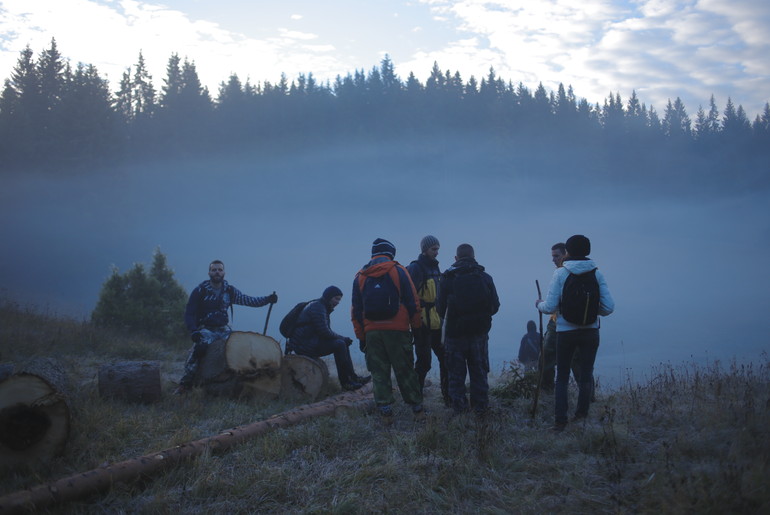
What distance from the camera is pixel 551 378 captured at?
7.76 m

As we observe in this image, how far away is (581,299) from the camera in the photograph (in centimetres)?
569

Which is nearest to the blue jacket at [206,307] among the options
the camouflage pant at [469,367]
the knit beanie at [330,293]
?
the knit beanie at [330,293]

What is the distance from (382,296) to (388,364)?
36.8 inches

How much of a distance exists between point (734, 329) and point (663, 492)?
5925 cm

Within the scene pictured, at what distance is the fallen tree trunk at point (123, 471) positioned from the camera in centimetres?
403

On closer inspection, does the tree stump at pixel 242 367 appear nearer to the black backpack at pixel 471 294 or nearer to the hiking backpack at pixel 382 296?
the hiking backpack at pixel 382 296

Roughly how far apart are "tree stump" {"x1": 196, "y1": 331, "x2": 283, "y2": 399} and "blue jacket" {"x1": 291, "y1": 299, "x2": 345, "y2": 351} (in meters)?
0.68

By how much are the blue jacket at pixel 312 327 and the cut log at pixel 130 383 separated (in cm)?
232

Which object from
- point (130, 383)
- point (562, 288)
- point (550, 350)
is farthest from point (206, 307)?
point (562, 288)

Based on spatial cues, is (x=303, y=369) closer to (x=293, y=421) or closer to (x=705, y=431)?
(x=293, y=421)

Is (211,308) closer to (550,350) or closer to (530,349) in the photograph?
(550,350)

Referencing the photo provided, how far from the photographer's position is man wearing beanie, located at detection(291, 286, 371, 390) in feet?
28.3

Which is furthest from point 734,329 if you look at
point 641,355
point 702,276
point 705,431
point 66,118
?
point 66,118

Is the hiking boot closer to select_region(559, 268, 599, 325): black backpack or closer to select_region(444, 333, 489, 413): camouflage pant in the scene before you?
select_region(444, 333, 489, 413): camouflage pant
